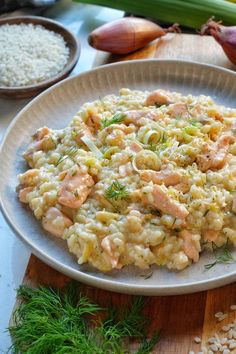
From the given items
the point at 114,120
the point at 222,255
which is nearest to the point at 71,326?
the point at 222,255

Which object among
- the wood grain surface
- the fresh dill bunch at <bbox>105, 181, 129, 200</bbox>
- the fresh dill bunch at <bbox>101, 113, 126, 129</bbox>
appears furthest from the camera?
the fresh dill bunch at <bbox>101, 113, 126, 129</bbox>

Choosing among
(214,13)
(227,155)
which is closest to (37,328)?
(227,155)

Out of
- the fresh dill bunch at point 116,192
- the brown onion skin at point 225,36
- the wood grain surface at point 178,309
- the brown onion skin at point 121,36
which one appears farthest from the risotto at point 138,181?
the brown onion skin at point 121,36

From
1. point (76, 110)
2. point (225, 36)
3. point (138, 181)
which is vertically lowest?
point (76, 110)

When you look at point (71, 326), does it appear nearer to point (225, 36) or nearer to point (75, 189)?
point (75, 189)

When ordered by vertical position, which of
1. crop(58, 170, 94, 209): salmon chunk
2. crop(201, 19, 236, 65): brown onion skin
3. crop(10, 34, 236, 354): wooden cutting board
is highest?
crop(201, 19, 236, 65): brown onion skin

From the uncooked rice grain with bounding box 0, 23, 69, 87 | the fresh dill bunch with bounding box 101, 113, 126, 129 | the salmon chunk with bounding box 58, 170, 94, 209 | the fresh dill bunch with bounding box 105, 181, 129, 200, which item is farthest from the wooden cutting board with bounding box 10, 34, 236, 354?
the uncooked rice grain with bounding box 0, 23, 69, 87

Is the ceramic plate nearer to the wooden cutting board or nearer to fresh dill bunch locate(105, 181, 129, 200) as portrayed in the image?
the wooden cutting board
